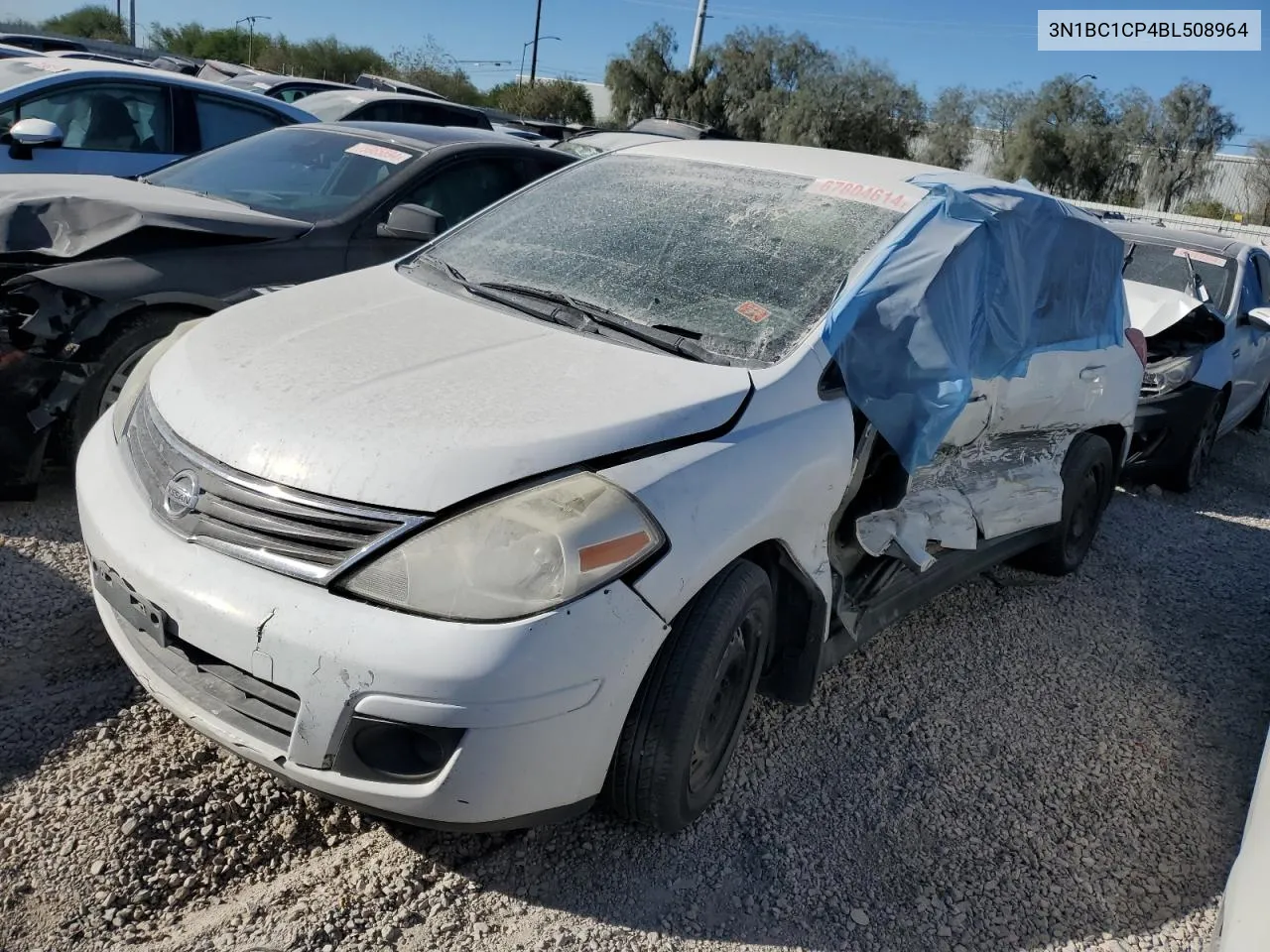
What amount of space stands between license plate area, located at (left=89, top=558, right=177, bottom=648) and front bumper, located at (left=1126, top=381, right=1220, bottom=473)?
19.5ft

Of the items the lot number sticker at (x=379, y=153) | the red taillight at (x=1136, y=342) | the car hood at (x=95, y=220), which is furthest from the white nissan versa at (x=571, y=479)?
the lot number sticker at (x=379, y=153)

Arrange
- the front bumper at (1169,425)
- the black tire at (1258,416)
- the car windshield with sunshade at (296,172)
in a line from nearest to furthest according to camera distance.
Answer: the car windshield with sunshade at (296,172) → the front bumper at (1169,425) → the black tire at (1258,416)

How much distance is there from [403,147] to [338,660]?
389 cm

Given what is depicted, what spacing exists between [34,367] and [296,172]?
1879 mm

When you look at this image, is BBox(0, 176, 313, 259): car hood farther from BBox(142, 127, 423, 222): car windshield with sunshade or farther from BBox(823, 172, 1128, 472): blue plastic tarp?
BBox(823, 172, 1128, 472): blue plastic tarp

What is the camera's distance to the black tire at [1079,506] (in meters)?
4.69

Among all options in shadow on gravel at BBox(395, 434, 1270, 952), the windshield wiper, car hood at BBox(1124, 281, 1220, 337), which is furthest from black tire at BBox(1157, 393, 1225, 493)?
the windshield wiper

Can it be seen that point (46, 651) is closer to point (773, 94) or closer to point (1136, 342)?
point (1136, 342)

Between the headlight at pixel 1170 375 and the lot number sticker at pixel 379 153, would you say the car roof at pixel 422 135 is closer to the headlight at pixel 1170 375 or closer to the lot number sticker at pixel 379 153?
the lot number sticker at pixel 379 153

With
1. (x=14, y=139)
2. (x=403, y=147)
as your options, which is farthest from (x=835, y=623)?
(x=14, y=139)

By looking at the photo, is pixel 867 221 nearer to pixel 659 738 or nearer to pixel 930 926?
pixel 659 738

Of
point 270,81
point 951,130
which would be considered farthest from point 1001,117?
point 270,81

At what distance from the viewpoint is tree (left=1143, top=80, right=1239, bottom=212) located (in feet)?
136

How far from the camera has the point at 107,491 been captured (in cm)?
258
